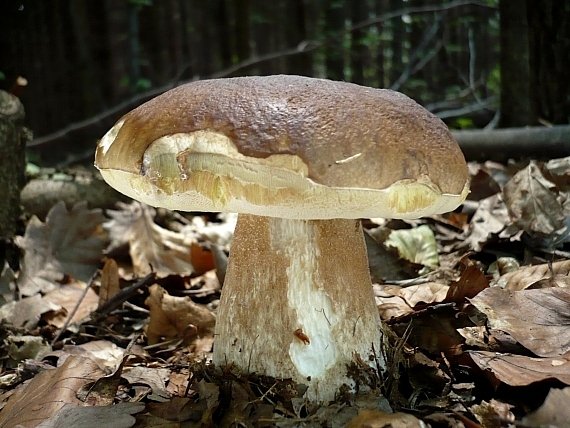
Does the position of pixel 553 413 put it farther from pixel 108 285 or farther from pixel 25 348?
pixel 108 285

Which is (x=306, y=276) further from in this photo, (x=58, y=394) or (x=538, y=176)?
(x=538, y=176)

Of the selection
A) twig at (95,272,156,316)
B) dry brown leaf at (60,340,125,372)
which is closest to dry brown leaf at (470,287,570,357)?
dry brown leaf at (60,340,125,372)

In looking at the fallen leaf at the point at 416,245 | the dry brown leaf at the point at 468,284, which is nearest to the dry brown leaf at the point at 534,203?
the fallen leaf at the point at 416,245

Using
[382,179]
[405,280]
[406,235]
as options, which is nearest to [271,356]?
[382,179]

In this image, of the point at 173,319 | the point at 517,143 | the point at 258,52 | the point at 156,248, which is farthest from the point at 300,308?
the point at 258,52

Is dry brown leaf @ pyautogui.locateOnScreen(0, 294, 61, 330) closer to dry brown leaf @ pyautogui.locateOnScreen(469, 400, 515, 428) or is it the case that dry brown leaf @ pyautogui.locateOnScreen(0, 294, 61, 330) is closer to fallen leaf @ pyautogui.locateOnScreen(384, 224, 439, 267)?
fallen leaf @ pyautogui.locateOnScreen(384, 224, 439, 267)

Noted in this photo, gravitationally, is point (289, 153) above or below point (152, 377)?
above
